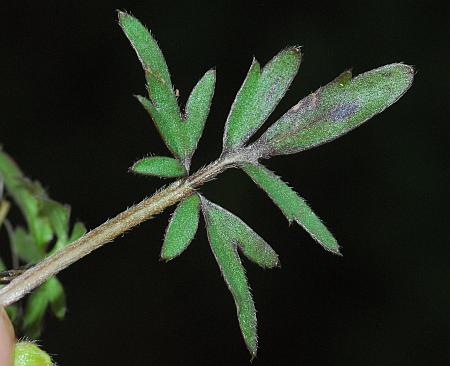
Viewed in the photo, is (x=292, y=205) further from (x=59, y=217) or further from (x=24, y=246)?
(x=24, y=246)

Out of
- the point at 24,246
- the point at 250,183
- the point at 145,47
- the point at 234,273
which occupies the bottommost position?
the point at 250,183

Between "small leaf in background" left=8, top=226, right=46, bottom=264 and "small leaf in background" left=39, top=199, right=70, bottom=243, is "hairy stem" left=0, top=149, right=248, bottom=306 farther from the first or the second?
"small leaf in background" left=8, top=226, right=46, bottom=264

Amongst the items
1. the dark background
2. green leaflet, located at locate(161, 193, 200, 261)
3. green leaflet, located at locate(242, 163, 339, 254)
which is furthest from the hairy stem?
the dark background

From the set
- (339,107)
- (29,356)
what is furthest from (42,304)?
(339,107)

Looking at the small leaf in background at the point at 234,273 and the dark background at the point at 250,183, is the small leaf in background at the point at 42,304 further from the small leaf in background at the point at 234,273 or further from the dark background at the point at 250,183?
the dark background at the point at 250,183

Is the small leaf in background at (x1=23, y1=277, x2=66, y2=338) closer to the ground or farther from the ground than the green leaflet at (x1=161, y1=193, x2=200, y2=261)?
closer to the ground

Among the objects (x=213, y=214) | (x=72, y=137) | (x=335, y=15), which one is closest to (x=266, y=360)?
(x=72, y=137)

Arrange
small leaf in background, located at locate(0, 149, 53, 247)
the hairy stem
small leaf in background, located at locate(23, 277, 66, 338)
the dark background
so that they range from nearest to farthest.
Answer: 1. the hairy stem
2. small leaf in background, located at locate(23, 277, 66, 338)
3. small leaf in background, located at locate(0, 149, 53, 247)
4. the dark background
